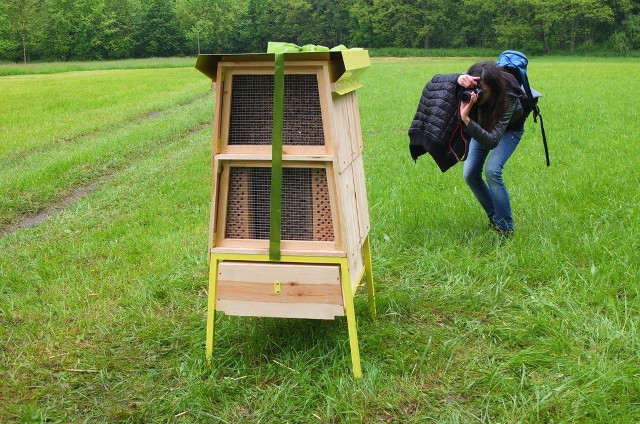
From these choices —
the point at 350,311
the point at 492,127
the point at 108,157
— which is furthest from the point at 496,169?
the point at 108,157

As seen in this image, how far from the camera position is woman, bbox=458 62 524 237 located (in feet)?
16.4

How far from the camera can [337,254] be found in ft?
12.1

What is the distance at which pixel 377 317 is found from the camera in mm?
4625

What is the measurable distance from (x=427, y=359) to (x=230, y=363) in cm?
Result: 116

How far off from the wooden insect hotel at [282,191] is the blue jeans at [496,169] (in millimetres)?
2295

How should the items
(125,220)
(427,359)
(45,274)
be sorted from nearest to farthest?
(427,359)
(45,274)
(125,220)

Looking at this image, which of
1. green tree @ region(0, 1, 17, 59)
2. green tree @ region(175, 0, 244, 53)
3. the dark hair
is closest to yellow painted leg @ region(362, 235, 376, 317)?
the dark hair

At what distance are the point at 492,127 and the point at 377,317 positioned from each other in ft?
5.80

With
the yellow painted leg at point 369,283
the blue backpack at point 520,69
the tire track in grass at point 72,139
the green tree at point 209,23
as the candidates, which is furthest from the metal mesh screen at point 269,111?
the green tree at point 209,23

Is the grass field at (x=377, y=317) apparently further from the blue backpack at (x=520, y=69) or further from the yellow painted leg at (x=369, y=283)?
the blue backpack at (x=520, y=69)

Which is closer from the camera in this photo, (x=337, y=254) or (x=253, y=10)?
(x=337, y=254)

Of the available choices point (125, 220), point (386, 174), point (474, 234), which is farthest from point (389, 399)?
point (386, 174)

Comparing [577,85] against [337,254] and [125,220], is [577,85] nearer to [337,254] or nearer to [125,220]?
[125,220]

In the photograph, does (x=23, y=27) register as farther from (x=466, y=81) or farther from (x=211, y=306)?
(x=211, y=306)
